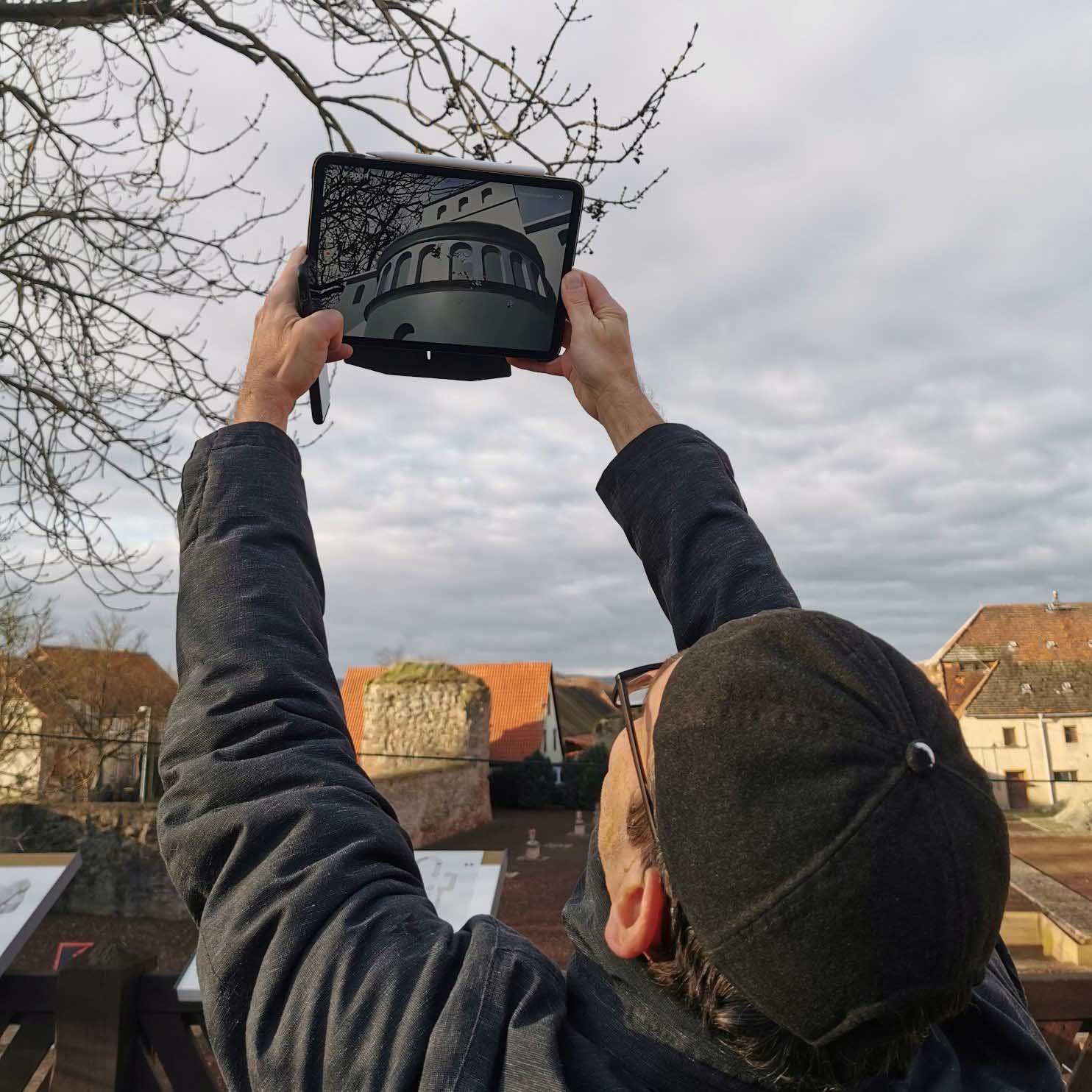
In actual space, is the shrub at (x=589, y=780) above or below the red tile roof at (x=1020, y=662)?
below

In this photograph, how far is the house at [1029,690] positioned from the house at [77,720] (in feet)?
38.7

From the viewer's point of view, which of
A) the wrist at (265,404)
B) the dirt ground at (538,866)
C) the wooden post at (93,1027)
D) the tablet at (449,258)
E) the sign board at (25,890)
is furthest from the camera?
the dirt ground at (538,866)

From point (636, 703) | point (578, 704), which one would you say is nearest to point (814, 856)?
point (636, 703)

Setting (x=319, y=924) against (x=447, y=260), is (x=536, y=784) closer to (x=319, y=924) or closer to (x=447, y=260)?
(x=447, y=260)

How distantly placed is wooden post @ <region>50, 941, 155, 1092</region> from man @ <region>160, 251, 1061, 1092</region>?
Result: 1.47 metres

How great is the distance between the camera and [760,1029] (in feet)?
2.38

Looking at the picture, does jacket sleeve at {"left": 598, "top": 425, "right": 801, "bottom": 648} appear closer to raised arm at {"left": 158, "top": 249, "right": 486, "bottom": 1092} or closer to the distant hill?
raised arm at {"left": 158, "top": 249, "right": 486, "bottom": 1092}

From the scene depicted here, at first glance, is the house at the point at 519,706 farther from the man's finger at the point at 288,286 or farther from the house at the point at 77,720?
the man's finger at the point at 288,286

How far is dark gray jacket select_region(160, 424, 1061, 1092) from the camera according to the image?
0.73m

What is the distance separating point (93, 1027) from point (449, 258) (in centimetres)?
183

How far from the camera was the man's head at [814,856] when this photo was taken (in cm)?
67

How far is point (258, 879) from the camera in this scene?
2.60ft

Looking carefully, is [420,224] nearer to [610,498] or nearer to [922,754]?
[610,498]

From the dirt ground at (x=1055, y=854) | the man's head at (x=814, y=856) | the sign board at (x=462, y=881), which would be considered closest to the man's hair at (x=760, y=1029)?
the man's head at (x=814, y=856)
